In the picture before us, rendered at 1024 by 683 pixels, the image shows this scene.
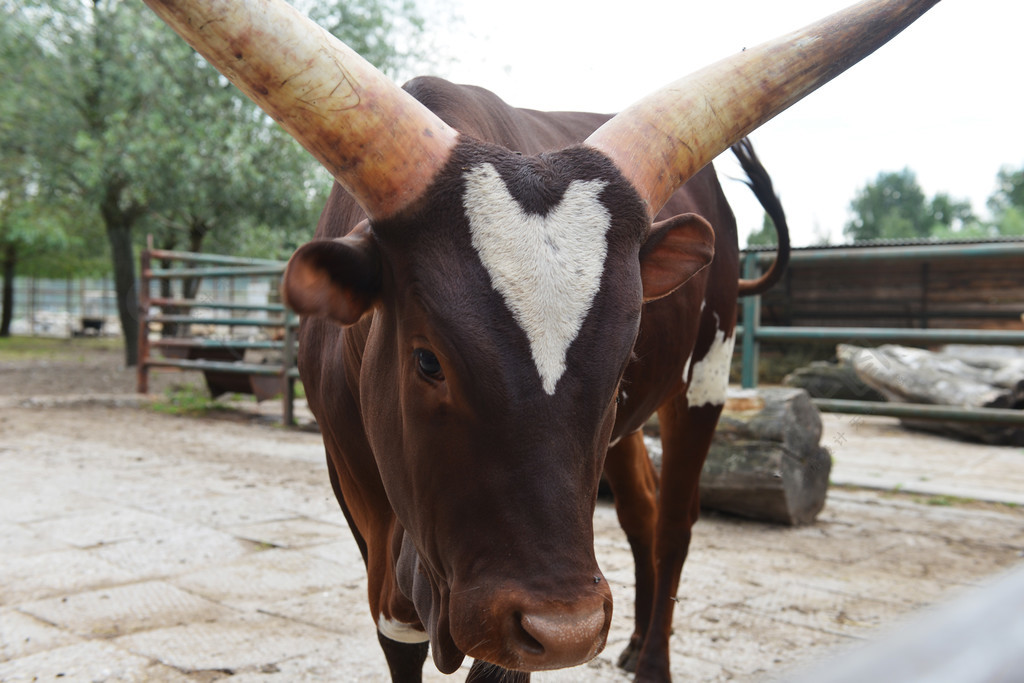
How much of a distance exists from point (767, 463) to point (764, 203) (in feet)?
4.80

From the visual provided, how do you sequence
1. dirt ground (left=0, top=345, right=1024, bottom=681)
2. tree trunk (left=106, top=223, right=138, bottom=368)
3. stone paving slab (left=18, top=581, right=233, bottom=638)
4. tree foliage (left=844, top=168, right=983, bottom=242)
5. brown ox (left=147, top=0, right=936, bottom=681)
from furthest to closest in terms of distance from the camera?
tree foliage (left=844, top=168, right=983, bottom=242), tree trunk (left=106, top=223, right=138, bottom=368), stone paving slab (left=18, top=581, right=233, bottom=638), dirt ground (left=0, top=345, right=1024, bottom=681), brown ox (left=147, top=0, right=936, bottom=681)

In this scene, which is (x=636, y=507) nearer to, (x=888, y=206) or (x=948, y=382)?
(x=948, y=382)

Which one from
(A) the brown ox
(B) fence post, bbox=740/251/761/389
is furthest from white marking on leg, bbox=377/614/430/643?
(B) fence post, bbox=740/251/761/389

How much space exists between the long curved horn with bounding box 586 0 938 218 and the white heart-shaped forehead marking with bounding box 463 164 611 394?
24cm

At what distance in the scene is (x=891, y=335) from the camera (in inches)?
223

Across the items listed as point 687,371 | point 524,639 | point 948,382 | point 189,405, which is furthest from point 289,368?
point 524,639

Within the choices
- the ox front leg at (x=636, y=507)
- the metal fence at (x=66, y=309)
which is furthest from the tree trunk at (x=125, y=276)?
the ox front leg at (x=636, y=507)

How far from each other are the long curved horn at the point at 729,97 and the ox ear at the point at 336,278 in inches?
21.0

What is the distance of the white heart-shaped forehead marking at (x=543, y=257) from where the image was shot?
1475mm

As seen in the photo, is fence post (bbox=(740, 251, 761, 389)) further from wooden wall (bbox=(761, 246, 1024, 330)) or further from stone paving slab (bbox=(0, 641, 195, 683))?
wooden wall (bbox=(761, 246, 1024, 330))

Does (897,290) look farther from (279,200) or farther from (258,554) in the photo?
(258,554)

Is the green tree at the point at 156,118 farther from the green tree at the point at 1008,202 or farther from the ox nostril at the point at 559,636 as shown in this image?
the green tree at the point at 1008,202

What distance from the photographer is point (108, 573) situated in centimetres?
367

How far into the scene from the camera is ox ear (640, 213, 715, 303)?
1.83 m
